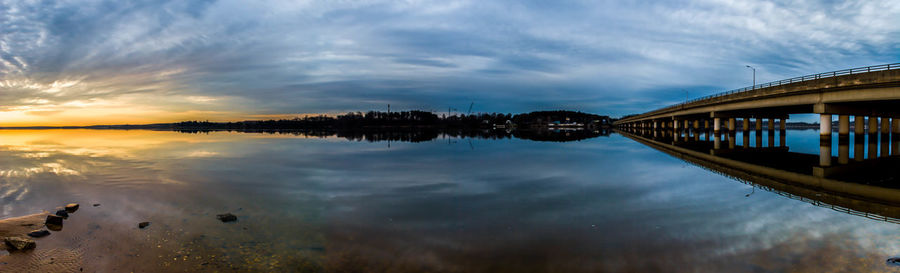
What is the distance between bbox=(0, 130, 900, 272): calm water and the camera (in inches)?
382

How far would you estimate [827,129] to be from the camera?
3800 cm

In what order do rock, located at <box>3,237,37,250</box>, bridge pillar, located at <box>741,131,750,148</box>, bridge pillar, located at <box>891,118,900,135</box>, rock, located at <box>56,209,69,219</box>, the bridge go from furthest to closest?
bridge pillar, located at <box>741,131,750,148</box> → bridge pillar, located at <box>891,118,900,135</box> → the bridge → rock, located at <box>56,209,69,219</box> → rock, located at <box>3,237,37,250</box>

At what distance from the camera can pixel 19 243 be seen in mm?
10820

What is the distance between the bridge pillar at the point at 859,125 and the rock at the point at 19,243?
73832mm

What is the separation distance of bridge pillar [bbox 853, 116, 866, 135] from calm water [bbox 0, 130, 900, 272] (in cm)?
4433

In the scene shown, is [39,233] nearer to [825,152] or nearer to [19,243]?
[19,243]

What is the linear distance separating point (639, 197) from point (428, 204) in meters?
9.71

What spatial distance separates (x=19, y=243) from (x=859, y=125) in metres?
78.2

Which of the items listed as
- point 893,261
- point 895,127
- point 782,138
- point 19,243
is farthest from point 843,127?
point 19,243

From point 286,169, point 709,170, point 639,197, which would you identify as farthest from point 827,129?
point 286,169

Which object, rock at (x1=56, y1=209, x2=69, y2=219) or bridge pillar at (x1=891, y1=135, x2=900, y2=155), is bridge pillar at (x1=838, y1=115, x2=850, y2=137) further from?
rock at (x1=56, y1=209, x2=69, y2=219)

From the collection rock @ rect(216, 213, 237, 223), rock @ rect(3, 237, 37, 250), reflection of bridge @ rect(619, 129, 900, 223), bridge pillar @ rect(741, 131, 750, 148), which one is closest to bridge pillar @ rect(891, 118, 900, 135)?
bridge pillar @ rect(741, 131, 750, 148)

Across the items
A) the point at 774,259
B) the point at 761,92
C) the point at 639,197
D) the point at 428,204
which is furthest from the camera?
the point at 761,92

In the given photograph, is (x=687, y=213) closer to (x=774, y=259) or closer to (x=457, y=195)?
(x=774, y=259)
